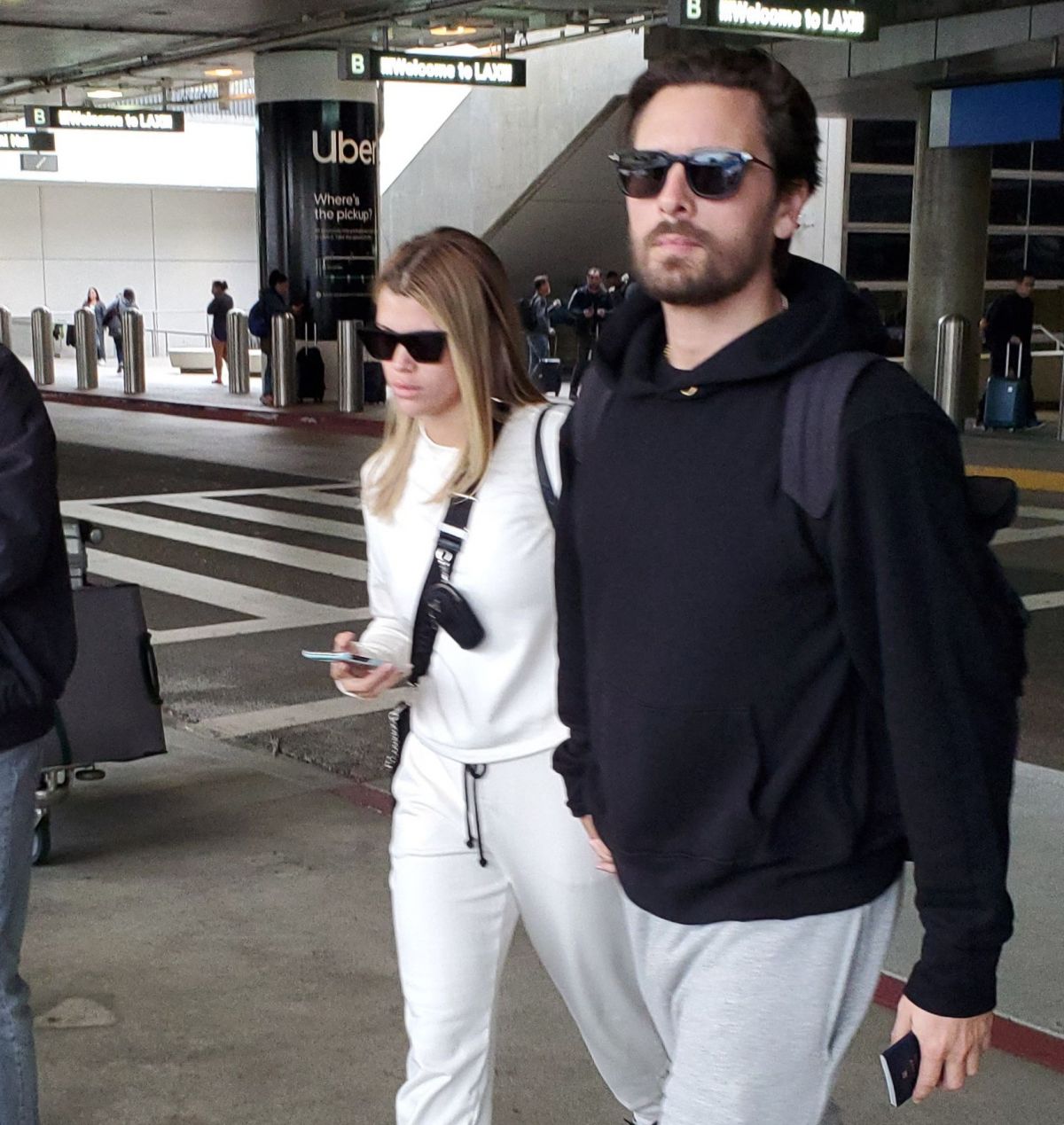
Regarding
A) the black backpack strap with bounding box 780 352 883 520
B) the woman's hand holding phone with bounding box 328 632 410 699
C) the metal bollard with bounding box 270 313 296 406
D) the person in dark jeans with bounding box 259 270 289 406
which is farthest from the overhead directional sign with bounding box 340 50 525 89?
the black backpack strap with bounding box 780 352 883 520

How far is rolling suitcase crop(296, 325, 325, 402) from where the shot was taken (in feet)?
82.8

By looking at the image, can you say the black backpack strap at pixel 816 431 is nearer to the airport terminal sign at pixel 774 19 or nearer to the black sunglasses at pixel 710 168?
the black sunglasses at pixel 710 168

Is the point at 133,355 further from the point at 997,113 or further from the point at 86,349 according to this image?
the point at 997,113

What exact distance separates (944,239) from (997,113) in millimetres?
1920

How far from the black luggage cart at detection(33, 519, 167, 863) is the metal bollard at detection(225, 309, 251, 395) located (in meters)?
22.8

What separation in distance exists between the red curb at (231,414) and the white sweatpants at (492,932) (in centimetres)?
1767

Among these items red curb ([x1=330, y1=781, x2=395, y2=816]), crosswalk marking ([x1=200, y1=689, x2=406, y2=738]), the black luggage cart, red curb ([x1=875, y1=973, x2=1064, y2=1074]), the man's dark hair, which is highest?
the man's dark hair

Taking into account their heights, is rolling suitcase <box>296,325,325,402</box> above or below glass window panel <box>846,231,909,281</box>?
below

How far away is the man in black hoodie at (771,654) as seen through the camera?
6.64 ft

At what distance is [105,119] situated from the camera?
29750 millimetres

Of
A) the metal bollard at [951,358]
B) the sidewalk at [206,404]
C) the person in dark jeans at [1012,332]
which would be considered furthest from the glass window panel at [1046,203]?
the sidewalk at [206,404]

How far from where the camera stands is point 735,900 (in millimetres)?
2209

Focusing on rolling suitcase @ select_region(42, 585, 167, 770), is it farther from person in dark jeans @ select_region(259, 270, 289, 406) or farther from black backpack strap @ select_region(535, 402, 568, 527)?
person in dark jeans @ select_region(259, 270, 289, 406)

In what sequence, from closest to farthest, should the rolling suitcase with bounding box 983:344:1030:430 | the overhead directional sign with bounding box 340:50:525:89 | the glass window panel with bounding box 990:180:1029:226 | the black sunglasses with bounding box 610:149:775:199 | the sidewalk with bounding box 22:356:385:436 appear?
the black sunglasses with bounding box 610:149:775:199, the rolling suitcase with bounding box 983:344:1030:430, the overhead directional sign with bounding box 340:50:525:89, the sidewalk with bounding box 22:356:385:436, the glass window panel with bounding box 990:180:1029:226
